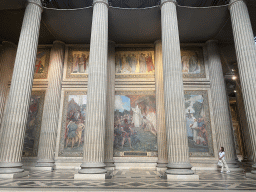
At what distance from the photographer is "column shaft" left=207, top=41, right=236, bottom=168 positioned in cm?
1010

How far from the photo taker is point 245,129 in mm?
13648

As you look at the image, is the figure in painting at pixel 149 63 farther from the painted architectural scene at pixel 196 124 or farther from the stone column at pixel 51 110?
the stone column at pixel 51 110

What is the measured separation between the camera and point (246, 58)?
26.1 ft

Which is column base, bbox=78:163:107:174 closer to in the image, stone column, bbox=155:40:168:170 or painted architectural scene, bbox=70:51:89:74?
stone column, bbox=155:40:168:170

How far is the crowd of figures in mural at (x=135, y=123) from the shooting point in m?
10.7

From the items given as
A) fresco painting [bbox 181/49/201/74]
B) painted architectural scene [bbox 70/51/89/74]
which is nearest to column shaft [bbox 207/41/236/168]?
fresco painting [bbox 181/49/201/74]

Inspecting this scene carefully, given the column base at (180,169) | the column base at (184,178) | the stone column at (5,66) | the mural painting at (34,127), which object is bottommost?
the column base at (184,178)

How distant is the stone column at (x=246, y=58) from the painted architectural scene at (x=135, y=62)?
16.4ft

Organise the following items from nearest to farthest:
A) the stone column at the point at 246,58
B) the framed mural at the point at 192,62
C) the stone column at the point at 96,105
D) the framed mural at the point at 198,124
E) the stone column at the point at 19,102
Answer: the stone column at the point at 96,105
the stone column at the point at 19,102
the stone column at the point at 246,58
the framed mural at the point at 198,124
the framed mural at the point at 192,62

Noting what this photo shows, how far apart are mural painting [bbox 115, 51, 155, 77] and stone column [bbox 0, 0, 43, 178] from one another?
5204mm

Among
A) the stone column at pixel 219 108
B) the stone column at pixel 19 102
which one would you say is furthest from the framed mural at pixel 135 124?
the stone column at pixel 19 102

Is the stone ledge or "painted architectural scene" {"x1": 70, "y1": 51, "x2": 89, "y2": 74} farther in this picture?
"painted architectural scene" {"x1": 70, "y1": 51, "x2": 89, "y2": 74}

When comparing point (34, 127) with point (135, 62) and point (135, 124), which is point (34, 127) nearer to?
point (135, 124)

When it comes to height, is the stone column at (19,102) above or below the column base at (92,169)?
above
